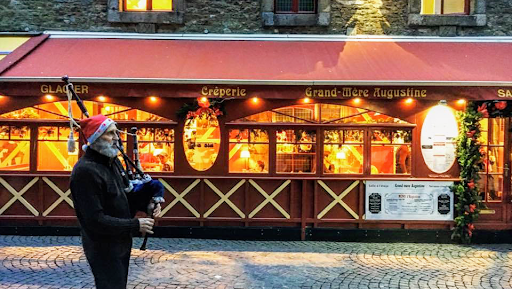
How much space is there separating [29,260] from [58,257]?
0.39 metres

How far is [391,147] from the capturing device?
8.28 m

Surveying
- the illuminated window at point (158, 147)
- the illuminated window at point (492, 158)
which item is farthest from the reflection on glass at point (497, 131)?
the illuminated window at point (158, 147)

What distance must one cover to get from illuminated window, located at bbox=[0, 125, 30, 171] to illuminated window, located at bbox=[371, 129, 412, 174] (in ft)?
20.5

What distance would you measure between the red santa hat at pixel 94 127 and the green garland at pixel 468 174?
21.7ft

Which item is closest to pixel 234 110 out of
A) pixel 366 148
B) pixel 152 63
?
pixel 152 63

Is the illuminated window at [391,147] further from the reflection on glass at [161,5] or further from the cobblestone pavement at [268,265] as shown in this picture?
the reflection on glass at [161,5]

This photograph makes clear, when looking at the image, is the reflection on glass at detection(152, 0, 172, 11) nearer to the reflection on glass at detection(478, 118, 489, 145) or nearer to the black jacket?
the reflection on glass at detection(478, 118, 489, 145)

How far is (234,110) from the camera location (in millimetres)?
8188

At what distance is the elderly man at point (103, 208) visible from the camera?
3.22 metres

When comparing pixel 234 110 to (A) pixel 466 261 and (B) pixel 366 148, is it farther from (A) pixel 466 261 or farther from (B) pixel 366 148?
(A) pixel 466 261

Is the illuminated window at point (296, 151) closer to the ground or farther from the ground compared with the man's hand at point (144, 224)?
farther from the ground

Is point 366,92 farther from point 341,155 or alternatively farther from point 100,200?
point 100,200

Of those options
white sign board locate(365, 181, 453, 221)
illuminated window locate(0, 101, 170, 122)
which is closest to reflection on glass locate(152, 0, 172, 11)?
illuminated window locate(0, 101, 170, 122)

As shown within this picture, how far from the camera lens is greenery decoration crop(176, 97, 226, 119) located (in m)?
8.05
